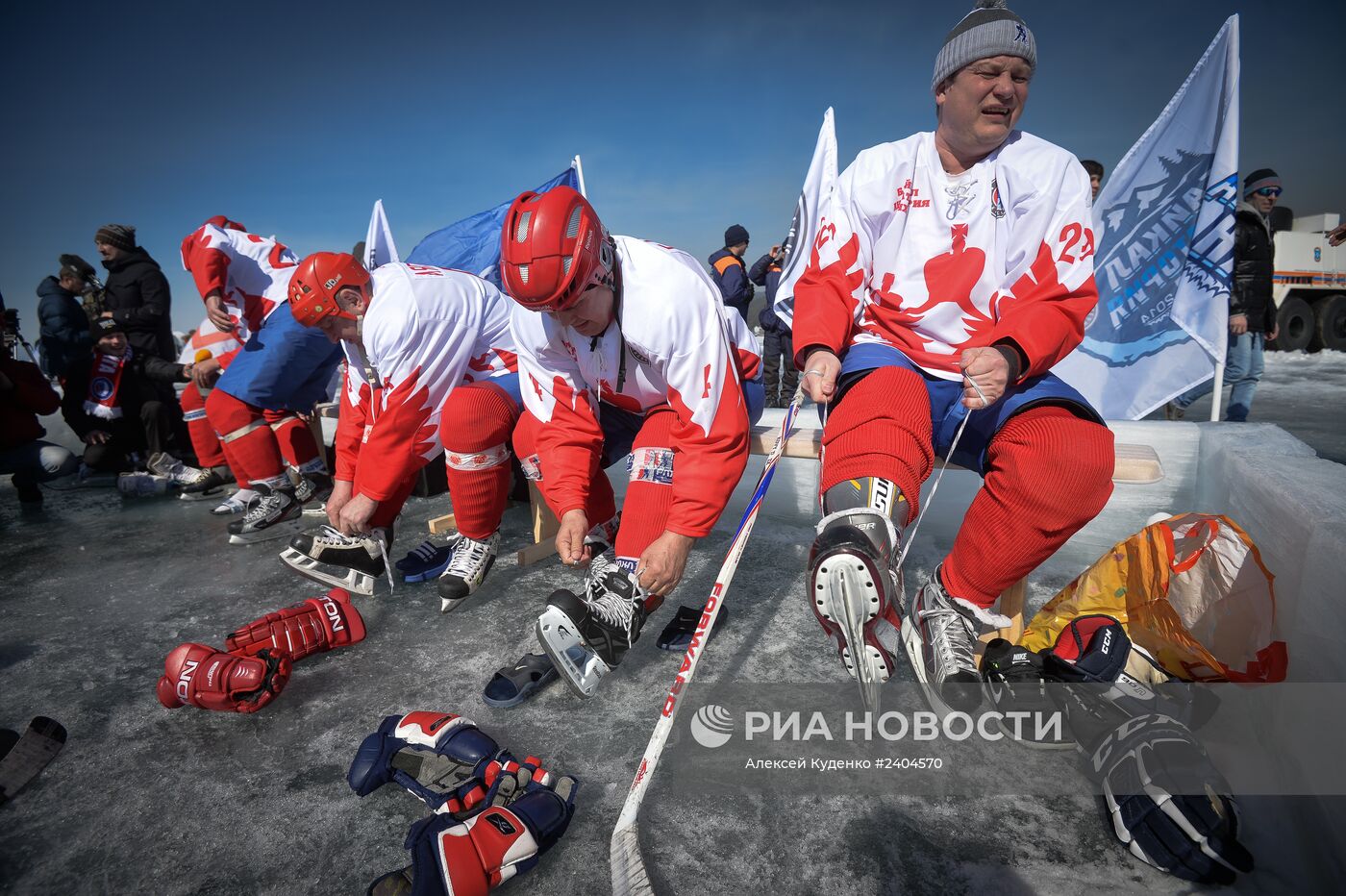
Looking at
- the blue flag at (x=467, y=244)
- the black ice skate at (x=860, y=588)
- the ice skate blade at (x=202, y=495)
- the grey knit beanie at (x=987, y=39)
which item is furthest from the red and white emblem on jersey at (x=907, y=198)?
the ice skate blade at (x=202, y=495)

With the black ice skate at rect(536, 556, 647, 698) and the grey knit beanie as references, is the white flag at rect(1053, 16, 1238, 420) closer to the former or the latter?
the grey knit beanie

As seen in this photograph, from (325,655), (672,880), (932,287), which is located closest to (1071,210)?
(932,287)

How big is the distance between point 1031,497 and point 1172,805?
2.27 feet

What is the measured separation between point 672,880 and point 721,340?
1.42 meters

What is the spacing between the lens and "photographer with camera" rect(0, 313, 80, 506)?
4516 millimetres

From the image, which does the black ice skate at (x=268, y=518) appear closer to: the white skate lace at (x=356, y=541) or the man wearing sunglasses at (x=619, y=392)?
the white skate lace at (x=356, y=541)

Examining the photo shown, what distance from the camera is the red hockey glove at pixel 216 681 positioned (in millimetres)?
1929

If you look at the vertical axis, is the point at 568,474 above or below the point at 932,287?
below

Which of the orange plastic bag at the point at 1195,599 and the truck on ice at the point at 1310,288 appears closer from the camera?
the orange plastic bag at the point at 1195,599

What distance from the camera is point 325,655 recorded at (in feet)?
7.69

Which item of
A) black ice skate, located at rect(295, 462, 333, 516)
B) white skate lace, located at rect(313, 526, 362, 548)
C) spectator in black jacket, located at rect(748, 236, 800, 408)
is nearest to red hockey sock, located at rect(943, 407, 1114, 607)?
white skate lace, located at rect(313, 526, 362, 548)

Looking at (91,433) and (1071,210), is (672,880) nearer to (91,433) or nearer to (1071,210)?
(1071,210)

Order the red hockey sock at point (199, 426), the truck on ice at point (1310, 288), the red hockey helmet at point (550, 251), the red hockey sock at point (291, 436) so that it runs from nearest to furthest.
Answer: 1. the red hockey helmet at point (550, 251)
2. the red hockey sock at point (291, 436)
3. the red hockey sock at point (199, 426)
4. the truck on ice at point (1310, 288)

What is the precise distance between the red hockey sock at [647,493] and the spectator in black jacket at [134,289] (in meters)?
5.43
